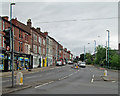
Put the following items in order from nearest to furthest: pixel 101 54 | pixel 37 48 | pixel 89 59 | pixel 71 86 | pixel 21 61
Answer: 1. pixel 71 86
2. pixel 21 61
3. pixel 37 48
4. pixel 101 54
5. pixel 89 59

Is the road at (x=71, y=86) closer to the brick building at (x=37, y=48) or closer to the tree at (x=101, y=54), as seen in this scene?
the brick building at (x=37, y=48)

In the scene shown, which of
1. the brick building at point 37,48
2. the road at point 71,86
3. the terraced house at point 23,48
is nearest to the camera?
the road at point 71,86

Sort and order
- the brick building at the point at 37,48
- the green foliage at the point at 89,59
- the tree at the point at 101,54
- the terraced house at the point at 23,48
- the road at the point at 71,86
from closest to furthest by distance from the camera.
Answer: the road at the point at 71,86, the terraced house at the point at 23,48, the brick building at the point at 37,48, the tree at the point at 101,54, the green foliage at the point at 89,59

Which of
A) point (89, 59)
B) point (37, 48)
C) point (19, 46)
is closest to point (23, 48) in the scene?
point (19, 46)

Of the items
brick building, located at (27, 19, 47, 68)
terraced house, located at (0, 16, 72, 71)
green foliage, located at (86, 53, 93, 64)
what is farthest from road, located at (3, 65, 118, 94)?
green foliage, located at (86, 53, 93, 64)

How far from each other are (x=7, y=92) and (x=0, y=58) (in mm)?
24003

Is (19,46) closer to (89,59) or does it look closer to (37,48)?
(37,48)

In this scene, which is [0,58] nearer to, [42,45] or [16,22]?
[16,22]

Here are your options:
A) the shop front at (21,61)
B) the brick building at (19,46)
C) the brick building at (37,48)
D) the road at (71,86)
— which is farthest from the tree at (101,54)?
the road at (71,86)

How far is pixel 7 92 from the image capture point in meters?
10.6

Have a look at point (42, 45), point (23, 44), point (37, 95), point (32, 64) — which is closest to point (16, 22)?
point (23, 44)

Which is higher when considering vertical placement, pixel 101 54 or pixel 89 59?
pixel 101 54

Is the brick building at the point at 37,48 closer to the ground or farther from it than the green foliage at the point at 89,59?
farther from it

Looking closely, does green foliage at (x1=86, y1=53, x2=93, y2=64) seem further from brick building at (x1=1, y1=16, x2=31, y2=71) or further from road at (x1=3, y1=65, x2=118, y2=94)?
road at (x1=3, y1=65, x2=118, y2=94)
